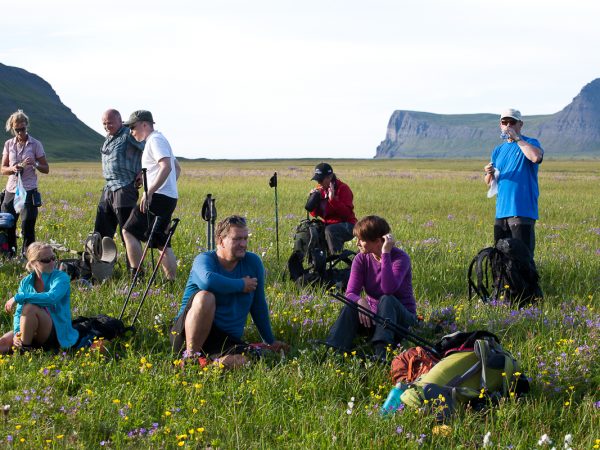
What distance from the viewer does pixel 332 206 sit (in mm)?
10969

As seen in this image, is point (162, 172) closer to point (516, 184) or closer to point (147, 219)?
point (147, 219)

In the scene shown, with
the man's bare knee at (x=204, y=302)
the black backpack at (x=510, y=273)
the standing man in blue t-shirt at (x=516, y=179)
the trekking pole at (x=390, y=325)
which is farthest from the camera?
the standing man in blue t-shirt at (x=516, y=179)

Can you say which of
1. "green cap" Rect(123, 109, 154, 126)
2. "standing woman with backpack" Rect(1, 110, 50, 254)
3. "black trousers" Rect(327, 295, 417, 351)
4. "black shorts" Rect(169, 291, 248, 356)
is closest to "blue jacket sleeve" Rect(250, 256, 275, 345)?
"black shorts" Rect(169, 291, 248, 356)

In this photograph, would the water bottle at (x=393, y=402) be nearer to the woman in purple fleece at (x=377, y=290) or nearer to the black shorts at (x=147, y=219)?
the woman in purple fleece at (x=377, y=290)

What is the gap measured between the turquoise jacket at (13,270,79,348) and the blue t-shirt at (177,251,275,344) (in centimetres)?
101

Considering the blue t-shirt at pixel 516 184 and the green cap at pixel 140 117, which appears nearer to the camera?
the blue t-shirt at pixel 516 184

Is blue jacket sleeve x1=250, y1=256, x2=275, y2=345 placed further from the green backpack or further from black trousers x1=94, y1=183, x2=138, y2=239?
black trousers x1=94, y1=183, x2=138, y2=239

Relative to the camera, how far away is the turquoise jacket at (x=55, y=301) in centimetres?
656

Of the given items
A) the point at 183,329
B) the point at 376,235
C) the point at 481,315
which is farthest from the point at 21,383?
the point at 481,315

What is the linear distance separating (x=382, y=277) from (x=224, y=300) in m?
1.52

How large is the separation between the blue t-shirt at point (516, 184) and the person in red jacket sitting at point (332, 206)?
2352mm

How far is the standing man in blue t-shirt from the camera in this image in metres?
9.02

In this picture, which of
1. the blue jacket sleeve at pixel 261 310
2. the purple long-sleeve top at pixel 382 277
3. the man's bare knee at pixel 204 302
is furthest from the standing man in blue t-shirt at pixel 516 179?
the man's bare knee at pixel 204 302

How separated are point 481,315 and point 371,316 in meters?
1.79
